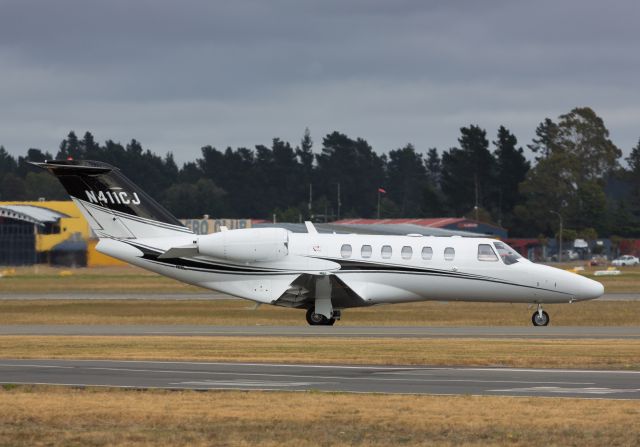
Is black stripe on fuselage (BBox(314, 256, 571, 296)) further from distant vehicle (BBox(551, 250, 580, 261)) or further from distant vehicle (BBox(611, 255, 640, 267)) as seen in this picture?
distant vehicle (BBox(551, 250, 580, 261))

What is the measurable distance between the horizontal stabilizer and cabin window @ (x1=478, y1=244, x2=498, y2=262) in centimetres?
867

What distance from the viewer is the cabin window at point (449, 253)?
125 feet

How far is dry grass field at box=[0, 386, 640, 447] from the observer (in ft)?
45.3

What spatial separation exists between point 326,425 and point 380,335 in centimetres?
1690

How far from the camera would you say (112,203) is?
3778 cm

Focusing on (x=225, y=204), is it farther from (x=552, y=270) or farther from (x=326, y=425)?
(x=326, y=425)

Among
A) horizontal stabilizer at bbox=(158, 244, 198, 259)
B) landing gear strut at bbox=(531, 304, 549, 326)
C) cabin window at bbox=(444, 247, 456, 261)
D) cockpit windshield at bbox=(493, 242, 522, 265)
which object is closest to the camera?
horizontal stabilizer at bbox=(158, 244, 198, 259)

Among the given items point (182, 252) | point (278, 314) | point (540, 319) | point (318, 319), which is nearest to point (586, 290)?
point (540, 319)

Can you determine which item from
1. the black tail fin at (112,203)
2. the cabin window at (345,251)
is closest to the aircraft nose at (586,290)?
the cabin window at (345,251)

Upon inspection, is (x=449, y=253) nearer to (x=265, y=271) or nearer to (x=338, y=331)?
(x=265, y=271)

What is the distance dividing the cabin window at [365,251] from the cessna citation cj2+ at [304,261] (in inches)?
1.2

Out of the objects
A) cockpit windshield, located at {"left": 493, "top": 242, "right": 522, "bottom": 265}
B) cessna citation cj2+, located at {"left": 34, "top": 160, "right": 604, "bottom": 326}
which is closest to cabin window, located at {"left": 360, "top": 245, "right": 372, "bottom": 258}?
cessna citation cj2+, located at {"left": 34, "top": 160, "right": 604, "bottom": 326}

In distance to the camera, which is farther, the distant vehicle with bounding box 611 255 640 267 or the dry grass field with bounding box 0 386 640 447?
the distant vehicle with bounding box 611 255 640 267

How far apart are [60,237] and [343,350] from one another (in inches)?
3528
